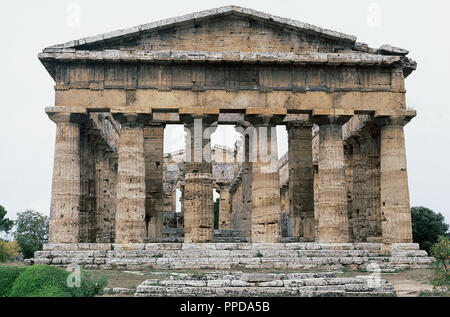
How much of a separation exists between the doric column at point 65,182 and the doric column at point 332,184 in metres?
10.3

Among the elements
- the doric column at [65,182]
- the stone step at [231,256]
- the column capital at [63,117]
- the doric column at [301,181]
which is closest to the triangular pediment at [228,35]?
the column capital at [63,117]

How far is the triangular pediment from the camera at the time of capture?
2388 centimetres

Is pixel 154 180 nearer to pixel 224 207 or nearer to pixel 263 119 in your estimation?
pixel 263 119

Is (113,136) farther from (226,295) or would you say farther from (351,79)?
(226,295)

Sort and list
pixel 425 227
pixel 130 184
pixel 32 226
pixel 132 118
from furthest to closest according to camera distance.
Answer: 1. pixel 32 226
2. pixel 425 227
3. pixel 132 118
4. pixel 130 184

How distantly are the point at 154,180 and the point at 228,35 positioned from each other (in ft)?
27.2

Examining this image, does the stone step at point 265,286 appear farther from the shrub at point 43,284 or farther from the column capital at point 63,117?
the column capital at point 63,117

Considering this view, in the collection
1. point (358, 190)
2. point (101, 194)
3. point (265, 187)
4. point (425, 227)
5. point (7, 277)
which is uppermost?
point (101, 194)

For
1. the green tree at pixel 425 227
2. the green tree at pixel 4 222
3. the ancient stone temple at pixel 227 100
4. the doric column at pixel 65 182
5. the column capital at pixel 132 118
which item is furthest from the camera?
the green tree at pixel 4 222

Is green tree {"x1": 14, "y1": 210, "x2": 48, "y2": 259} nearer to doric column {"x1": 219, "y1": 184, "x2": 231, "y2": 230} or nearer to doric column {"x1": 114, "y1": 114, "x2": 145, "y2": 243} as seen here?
doric column {"x1": 219, "y1": 184, "x2": 231, "y2": 230}

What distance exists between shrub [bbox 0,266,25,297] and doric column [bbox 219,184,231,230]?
33.4 meters

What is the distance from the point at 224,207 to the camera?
45.8m

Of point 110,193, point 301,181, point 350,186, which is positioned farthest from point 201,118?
point 110,193

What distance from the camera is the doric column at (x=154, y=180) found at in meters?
27.3
